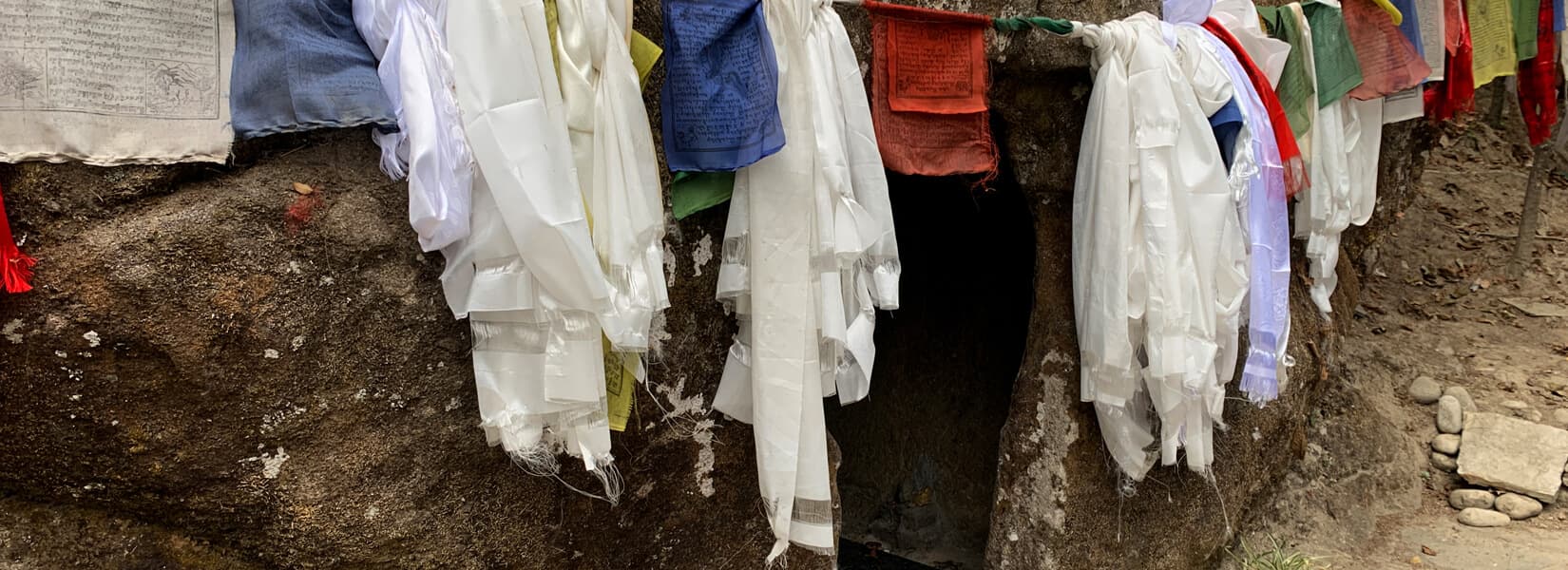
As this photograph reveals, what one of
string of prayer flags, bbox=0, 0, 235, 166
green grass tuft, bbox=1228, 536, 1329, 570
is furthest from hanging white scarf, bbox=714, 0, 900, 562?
green grass tuft, bbox=1228, 536, 1329, 570

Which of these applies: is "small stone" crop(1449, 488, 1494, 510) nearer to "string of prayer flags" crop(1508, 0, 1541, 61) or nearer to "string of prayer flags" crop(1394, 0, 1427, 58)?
"string of prayer flags" crop(1508, 0, 1541, 61)

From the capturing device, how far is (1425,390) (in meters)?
4.98

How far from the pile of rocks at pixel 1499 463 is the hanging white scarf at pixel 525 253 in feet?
13.8

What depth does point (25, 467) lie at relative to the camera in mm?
1731

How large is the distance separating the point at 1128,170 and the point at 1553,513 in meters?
3.18

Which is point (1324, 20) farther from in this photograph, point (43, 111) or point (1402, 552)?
point (43, 111)

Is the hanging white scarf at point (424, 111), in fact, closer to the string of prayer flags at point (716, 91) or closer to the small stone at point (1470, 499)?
the string of prayer flags at point (716, 91)

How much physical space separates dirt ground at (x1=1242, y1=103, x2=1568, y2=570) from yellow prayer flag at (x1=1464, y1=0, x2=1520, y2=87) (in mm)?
770

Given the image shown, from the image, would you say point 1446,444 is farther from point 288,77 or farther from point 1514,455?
point 288,77

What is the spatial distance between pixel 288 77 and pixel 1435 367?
5.51 m

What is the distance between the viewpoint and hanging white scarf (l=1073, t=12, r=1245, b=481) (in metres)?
2.59

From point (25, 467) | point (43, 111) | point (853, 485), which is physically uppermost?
point (43, 111)

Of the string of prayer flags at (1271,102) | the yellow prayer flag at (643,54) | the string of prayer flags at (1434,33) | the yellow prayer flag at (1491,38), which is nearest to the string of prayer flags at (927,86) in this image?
the yellow prayer flag at (643,54)

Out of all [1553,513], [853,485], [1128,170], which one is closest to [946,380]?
[853,485]
